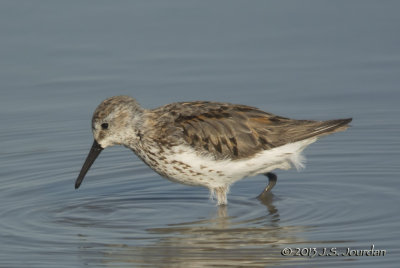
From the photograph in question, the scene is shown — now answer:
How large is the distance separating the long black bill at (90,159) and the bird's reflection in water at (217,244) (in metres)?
1.56

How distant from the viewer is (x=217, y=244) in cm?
1034

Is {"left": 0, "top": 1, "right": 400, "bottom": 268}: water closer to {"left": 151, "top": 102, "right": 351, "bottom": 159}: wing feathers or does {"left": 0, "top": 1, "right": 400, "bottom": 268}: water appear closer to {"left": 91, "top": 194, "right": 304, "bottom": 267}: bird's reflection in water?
{"left": 91, "top": 194, "right": 304, "bottom": 267}: bird's reflection in water

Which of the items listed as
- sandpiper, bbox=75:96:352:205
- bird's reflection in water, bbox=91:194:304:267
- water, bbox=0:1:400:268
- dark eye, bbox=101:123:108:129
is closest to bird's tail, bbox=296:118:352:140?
sandpiper, bbox=75:96:352:205

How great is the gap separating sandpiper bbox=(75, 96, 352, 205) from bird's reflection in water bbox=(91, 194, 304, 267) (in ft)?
1.87

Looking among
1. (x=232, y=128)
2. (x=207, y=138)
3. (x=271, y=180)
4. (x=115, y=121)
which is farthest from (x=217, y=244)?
(x=115, y=121)

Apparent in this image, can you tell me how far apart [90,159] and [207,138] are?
1.58 metres

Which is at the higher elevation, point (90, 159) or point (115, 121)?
point (115, 121)

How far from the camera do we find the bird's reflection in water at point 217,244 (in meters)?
9.79

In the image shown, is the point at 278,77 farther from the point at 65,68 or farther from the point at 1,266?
the point at 1,266

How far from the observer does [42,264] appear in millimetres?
9633

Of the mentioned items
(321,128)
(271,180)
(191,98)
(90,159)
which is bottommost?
(271,180)

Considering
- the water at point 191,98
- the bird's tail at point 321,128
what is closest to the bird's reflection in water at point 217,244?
the water at point 191,98

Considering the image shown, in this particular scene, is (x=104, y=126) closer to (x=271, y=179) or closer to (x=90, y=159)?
(x=90, y=159)

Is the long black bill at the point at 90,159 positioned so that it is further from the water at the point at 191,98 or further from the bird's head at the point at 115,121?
the water at the point at 191,98
